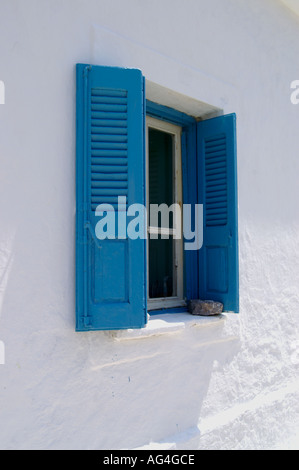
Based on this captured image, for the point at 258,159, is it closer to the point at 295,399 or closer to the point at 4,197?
the point at 295,399

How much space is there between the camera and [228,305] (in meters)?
3.36

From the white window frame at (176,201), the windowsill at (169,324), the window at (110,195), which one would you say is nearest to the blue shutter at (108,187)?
the window at (110,195)

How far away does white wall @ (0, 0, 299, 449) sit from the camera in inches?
92.6

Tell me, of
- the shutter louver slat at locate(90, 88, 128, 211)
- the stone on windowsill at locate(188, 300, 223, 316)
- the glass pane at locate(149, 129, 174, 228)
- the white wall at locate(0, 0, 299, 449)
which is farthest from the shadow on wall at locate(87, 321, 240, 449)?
the glass pane at locate(149, 129, 174, 228)

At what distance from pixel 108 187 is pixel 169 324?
37.2 inches

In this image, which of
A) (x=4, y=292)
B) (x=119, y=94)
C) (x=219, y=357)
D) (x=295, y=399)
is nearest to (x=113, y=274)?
(x=4, y=292)

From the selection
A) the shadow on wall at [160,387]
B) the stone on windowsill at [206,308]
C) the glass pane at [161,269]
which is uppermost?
the glass pane at [161,269]

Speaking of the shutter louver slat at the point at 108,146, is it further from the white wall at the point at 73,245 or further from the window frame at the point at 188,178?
the window frame at the point at 188,178

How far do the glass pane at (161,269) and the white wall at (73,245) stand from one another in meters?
0.41

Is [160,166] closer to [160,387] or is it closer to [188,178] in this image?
[188,178]

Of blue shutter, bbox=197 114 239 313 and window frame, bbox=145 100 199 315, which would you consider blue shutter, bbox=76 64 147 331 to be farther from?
blue shutter, bbox=197 114 239 313

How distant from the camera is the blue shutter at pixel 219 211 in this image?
3.37m

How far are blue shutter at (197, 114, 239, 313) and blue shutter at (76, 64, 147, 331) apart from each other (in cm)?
93

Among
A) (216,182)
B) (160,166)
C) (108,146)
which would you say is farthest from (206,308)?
(108,146)
